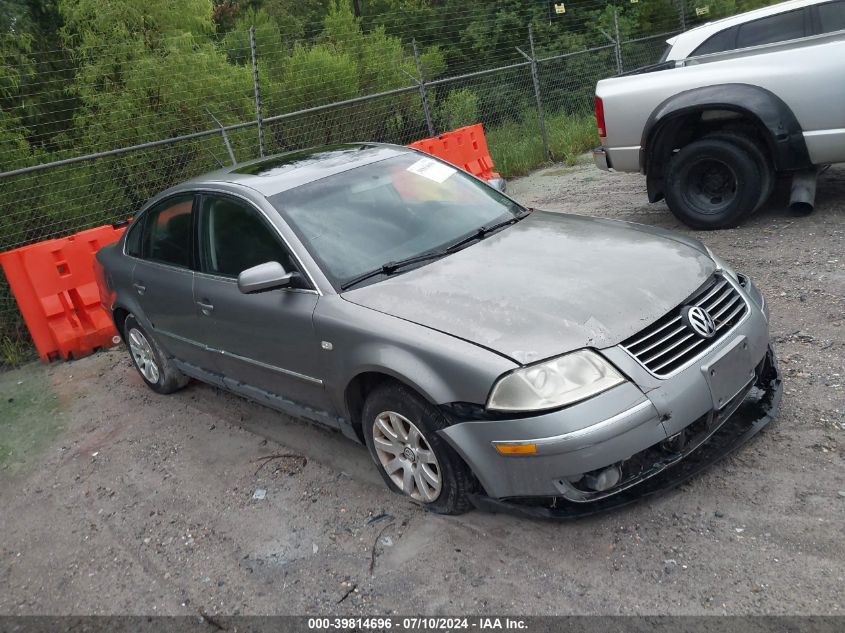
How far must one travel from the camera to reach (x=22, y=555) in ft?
13.6

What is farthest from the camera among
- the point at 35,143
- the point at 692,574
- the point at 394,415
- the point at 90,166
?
the point at 35,143

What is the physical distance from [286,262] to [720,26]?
645 cm

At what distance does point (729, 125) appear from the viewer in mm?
6969

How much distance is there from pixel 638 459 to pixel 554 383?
1.79ft

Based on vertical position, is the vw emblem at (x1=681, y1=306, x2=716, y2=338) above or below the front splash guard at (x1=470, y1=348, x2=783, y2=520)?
above

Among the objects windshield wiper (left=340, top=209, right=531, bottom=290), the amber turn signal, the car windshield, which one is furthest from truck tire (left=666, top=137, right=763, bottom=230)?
the amber turn signal

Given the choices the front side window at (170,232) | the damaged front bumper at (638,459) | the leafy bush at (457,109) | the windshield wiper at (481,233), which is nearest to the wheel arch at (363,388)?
the damaged front bumper at (638,459)

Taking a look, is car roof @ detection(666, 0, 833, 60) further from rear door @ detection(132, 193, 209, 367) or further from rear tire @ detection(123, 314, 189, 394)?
rear tire @ detection(123, 314, 189, 394)

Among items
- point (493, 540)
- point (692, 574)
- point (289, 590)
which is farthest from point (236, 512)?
point (692, 574)

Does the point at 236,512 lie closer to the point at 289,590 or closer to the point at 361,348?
the point at 289,590

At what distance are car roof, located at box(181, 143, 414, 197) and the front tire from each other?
1.51 meters

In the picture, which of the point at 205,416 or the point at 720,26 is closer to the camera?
the point at 205,416

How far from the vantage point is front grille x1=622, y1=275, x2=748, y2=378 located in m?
3.24

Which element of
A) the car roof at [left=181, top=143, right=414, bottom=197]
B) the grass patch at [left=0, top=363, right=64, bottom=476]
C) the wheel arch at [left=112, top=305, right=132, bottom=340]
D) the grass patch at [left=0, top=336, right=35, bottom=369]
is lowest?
the grass patch at [left=0, top=363, right=64, bottom=476]
